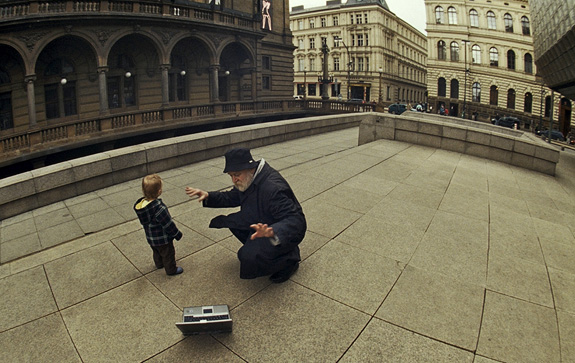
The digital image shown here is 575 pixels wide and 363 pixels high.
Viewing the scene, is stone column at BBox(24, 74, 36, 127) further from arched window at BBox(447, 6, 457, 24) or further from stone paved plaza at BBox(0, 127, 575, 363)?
arched window at BBox(447, 6, 457, 24)

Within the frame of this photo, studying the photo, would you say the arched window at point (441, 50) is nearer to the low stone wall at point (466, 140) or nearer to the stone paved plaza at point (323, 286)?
the low stone wall at point (466, 140)

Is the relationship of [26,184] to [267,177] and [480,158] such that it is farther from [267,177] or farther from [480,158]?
[480,158]

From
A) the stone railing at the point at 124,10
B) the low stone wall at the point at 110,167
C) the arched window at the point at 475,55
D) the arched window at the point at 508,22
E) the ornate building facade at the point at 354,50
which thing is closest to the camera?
the low stone wall at the point at 110,167

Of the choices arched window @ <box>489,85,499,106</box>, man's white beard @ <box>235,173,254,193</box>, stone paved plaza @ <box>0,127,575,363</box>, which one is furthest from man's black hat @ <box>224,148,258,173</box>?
arched window @ <box>489,85,499,106</box>

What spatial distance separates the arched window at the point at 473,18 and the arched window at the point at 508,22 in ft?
13.1

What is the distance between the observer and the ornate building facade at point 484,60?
5644 centimetres

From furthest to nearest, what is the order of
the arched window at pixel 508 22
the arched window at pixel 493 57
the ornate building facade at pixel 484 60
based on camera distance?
1. the arched window at pixel 493 57
2. the arched window at pixel 508 22
3. the ornate building facade at pixel 484 60

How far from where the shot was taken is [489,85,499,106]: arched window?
58469mm

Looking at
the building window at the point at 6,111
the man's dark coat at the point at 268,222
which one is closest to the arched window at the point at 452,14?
the building window at the point at 6,111

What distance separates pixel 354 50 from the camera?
2825 inches

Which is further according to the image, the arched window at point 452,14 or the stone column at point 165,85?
the arched window at point 452,14

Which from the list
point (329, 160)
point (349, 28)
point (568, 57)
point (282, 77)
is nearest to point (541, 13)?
point (568, 57)

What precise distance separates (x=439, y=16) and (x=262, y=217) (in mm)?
68041

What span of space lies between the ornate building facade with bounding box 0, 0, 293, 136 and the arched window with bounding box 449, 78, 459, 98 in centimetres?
3967
